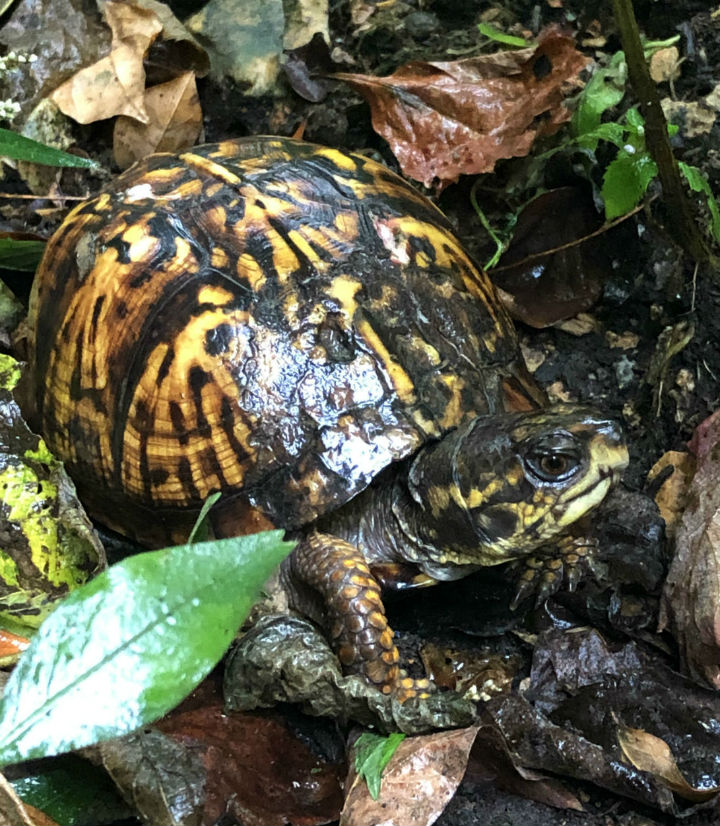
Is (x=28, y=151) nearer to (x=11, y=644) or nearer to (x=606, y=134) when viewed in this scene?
(x=11, y=644)

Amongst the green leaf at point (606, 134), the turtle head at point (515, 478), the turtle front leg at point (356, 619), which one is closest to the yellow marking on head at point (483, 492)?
the turtle head at point (515, 478)

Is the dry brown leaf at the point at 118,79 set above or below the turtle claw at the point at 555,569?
above

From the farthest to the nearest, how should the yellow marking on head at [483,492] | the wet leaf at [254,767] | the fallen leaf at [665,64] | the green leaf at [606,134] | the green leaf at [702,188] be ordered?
the fallen leaf at [665,64] < the green leaf at [606,134] < the green leaf at [702,188] < the yellow marking on head at [483,492] < the wet leaf at [254,767]

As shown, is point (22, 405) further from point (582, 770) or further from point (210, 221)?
point (582, 770)

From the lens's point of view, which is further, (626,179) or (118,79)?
(118,79)

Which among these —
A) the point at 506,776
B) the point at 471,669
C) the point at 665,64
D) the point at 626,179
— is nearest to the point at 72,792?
the point at 506,776

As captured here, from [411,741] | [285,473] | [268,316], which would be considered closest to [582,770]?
[411,741]

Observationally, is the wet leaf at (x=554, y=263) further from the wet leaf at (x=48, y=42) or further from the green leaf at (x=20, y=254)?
the wet leaf at (x=48, y=42)
